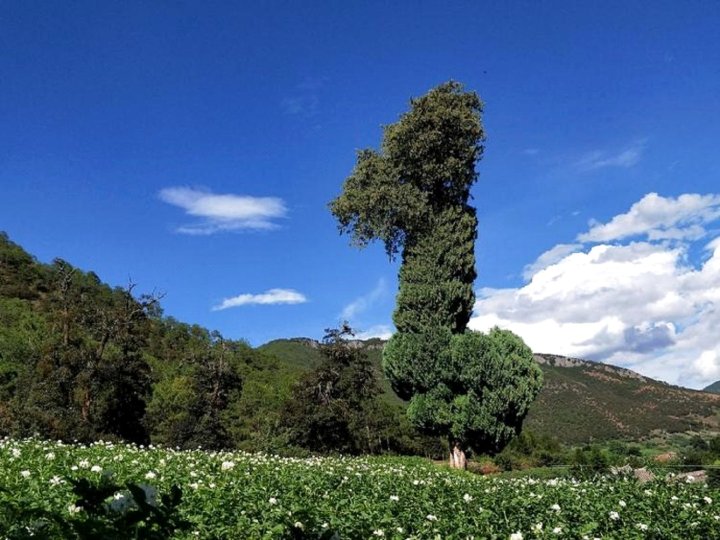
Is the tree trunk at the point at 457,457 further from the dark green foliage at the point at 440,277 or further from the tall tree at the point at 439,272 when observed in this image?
the dark green foliage at the point at 440,277

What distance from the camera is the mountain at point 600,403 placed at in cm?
9306

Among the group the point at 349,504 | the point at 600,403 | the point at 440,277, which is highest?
the point at 440,277

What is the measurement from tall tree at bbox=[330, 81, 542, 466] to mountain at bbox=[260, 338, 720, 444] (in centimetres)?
6118

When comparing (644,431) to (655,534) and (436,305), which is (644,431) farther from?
(655,534)

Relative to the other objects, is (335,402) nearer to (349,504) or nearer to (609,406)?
(349,504)

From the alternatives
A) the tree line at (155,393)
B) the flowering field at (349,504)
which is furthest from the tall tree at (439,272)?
the flowering field at (349,504)

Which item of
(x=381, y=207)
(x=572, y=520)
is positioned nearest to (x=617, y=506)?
(x=572, y=520)

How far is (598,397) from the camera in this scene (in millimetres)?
114188

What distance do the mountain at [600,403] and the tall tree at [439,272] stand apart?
61176mm

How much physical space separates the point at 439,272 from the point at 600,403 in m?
102

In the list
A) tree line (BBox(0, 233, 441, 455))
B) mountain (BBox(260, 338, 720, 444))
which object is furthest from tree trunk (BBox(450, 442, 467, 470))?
mountain (BBox(260, 338, 720, 444))

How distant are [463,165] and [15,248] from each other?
68.4m

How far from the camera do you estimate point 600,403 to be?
→ 10962 cm

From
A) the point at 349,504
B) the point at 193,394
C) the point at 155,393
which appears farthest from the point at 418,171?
the point at 155,393
